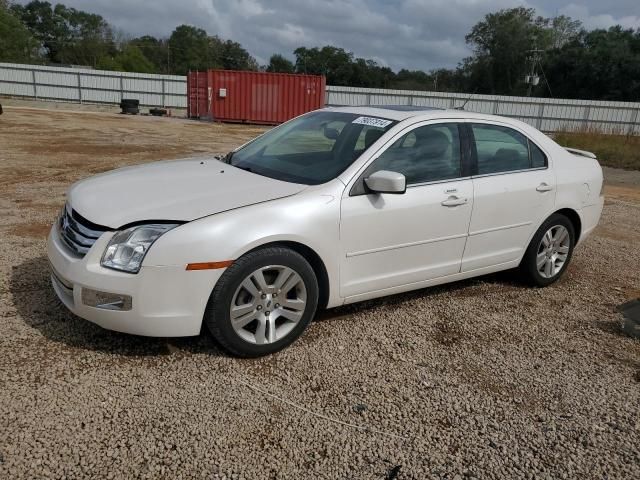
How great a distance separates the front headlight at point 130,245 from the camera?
303 centimetres

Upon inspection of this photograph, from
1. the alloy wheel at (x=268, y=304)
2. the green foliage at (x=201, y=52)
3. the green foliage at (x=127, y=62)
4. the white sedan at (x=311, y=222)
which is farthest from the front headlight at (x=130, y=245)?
the green foliage at (x=201, y=52)

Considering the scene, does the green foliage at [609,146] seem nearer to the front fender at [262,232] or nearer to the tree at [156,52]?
the front fender at [262,232]

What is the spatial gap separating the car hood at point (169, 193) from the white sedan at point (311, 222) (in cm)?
1

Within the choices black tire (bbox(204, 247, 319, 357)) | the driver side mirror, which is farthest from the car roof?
black tire (bbox(204, 247, 319, 357))

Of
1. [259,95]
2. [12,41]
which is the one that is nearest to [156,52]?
[12,41]

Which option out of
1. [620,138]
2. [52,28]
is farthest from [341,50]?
[620,138]

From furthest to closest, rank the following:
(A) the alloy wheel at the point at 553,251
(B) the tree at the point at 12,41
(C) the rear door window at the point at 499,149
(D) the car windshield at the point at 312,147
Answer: (B) the tree at the point at 12,41, (A) the alloy wheel at the point at 553,251, (C) the rear door window at the point at 499,149, (D) the car windshield at the point at 312,147

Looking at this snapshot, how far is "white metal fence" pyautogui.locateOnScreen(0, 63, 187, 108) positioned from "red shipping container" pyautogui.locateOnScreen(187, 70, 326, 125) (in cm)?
877

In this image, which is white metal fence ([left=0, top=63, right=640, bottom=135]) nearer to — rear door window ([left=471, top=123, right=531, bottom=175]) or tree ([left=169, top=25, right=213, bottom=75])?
rear door window ([left=471, top=123, right=531, bottom=175])

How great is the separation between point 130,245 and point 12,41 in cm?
6972

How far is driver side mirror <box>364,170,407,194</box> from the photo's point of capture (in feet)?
11.5

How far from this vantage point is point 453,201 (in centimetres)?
407

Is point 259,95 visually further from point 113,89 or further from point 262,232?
point 262,232

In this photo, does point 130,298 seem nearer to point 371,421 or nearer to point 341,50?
point 371,421
